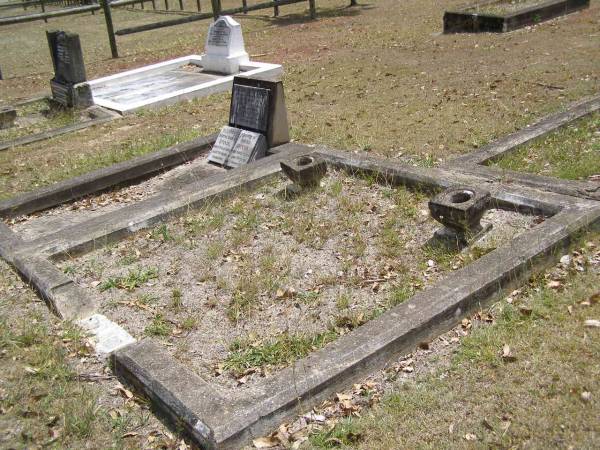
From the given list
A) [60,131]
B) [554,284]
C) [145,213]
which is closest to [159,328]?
[145,213]

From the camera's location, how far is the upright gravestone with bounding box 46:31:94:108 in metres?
10.9

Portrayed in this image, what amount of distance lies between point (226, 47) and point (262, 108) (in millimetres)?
5402

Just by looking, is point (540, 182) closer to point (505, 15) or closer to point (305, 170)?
point (305, 170)

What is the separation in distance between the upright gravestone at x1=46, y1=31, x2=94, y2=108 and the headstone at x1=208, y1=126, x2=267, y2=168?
425 centimetres

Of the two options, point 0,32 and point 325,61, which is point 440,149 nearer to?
point 325,61

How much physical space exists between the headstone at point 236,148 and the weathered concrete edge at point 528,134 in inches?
94.2

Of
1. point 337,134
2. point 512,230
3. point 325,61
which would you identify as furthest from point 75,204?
point 325,61

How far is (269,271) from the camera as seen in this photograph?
16.5ft

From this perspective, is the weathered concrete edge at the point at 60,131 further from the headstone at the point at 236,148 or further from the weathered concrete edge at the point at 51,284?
the weathered concrete edge at the point at 51,284

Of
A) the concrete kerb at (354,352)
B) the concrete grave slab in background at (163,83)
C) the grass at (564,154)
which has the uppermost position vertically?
the concrete grave slab in background at (163,83)

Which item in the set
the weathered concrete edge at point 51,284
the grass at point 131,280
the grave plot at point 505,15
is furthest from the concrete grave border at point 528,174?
the grave plot at point 505,15

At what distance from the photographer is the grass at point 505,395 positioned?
3.11 metres

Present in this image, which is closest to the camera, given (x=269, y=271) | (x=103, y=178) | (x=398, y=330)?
(x=398, y=330)

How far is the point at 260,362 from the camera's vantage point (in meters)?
3.92
